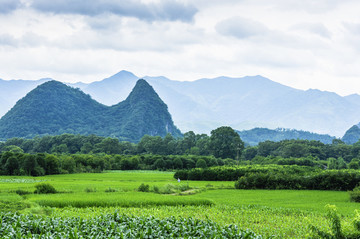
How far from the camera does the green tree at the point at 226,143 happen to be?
81.3 m

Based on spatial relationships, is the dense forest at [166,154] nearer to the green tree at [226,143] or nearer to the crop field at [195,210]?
the green tree at [226,143]

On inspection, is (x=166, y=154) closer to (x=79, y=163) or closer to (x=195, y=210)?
(x=79, y=163)

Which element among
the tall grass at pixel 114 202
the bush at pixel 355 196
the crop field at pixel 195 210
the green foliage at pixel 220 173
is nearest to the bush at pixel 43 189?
the crop field at pixel 195 210

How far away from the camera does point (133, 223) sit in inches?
478

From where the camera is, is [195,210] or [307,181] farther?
[307,181]

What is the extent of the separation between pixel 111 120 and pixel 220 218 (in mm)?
187648

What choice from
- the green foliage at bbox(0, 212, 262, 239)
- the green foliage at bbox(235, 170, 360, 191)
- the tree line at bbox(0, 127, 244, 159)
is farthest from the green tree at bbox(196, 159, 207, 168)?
the green foliage at bbox(0, 212, 262, 239)

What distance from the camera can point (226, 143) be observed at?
82.3 m

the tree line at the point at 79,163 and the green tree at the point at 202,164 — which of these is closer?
the tree line at the point at 79,163

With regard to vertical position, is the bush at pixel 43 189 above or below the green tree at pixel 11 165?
below

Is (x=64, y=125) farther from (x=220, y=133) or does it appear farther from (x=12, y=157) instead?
(x=12, y=157)

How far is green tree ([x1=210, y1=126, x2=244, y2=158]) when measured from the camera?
267 ft

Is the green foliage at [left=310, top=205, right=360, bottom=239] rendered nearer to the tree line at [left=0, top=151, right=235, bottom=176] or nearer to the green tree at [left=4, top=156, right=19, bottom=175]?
Answer: the tree line at [left=0, top=151, right=235, bottom=176]

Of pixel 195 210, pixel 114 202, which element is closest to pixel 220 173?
pixel 114 202
